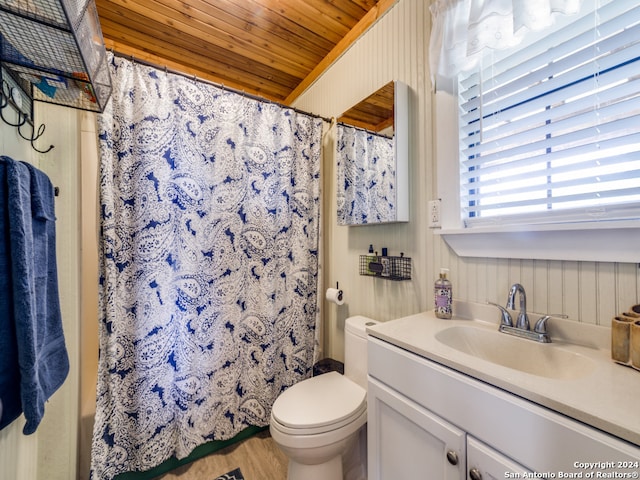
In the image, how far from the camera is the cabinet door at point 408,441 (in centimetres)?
69

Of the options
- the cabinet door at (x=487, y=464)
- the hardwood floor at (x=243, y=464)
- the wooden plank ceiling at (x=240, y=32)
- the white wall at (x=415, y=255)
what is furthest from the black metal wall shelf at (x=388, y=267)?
the wooden plank ceiling at (x=240, y=32)

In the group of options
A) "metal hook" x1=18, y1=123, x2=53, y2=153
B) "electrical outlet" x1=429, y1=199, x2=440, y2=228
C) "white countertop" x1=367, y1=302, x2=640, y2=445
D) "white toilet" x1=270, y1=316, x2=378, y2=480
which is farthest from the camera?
"electrical outlet" x1=429, y1=199, x2=440, y2=228

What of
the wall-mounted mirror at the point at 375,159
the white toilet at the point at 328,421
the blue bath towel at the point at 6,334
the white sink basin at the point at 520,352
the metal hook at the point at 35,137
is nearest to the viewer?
the blue bath towel at the point at 6,334

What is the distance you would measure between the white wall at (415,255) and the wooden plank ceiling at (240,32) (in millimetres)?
151

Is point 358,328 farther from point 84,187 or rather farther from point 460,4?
point 84,187

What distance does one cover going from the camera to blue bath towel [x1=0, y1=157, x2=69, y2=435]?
0.64 metres

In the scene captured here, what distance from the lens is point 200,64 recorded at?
81.0 inches

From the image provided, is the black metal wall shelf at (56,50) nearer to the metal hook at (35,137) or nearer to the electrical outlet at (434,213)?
the metal hook at (35,137)

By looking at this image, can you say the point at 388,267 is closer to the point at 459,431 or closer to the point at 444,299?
the point at 444,299

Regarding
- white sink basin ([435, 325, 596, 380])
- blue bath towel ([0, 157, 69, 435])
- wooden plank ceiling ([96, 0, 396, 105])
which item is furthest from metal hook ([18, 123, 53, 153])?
white sink basin ([435, 325, 596, 380])

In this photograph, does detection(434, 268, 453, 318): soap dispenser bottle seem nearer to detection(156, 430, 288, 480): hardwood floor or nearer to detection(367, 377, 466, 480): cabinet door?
detection(367, 377, 466, 480): cabinet door

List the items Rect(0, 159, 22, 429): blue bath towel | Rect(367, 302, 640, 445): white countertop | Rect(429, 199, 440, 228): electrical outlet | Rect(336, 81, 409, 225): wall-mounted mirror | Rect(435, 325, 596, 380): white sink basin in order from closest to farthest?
1. Rect(367, 302, 640, 445): white countertop
2. Rect(0, 159, 22, 429): blue bath towel
3. Rect(435, 325, 596, 380): white sink basin
4. Rect(429, 199, 440, 228): electrical outlet
5. Rect(336, 81, 409, 225): wall-mounted mirror

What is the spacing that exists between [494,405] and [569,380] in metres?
0.24

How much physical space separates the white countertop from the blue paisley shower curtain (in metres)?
0.96
